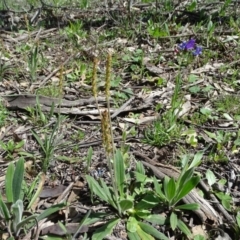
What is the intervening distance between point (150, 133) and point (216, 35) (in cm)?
181

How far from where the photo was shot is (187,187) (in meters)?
1.96

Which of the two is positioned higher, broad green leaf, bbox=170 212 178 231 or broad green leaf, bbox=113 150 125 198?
broad green leaf, bbox=113 150 125 198

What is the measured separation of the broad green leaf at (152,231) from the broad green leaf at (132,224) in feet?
0.08

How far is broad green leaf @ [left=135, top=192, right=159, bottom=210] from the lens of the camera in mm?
2004

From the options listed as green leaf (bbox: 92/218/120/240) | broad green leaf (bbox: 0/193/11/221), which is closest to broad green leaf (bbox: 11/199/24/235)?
broad green leaf (bbox: 0/193/11/221)

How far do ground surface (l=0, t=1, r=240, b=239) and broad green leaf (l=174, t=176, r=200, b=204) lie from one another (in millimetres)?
157

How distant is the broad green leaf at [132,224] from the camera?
194 centimetres

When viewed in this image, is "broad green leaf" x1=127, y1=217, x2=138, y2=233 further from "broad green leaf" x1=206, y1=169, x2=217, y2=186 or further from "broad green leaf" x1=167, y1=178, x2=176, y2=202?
"broad green leaf" x1=206, y1=169, x2=217, y2=186

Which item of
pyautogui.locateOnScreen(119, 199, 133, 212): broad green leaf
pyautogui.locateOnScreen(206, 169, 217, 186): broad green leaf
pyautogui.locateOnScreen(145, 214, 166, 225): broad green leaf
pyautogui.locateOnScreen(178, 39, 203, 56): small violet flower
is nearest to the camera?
pyautogui.locateOnScreen(119, 199, 133, 212): broad green leaf

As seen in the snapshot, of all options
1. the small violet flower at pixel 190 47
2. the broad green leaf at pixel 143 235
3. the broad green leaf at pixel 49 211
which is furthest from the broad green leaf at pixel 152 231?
the small violet flower at pixel 190 47

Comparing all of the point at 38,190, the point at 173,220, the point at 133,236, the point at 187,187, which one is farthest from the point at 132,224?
the point at 38,190

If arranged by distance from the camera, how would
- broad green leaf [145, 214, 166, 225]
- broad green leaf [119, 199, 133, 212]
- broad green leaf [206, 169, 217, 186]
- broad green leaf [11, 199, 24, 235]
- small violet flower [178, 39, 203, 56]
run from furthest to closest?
small violet flower [178, 39, 203, 56], broad green leaf [206, 169, 217, 186], broad green leaf [145, 214, 166, 225], broad green leaf [119, 199, 133, 212], broad green leaf [11, 199, 24, 235]

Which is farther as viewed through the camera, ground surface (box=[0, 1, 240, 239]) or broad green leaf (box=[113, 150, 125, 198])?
ground surface (box=[0, 1, 240, 239])

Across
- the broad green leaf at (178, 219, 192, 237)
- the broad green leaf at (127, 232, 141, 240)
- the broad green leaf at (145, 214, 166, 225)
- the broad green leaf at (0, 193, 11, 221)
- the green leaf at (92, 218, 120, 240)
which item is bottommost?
A: the broad green leaf at (178, 219, 192, 237)
